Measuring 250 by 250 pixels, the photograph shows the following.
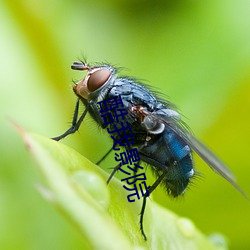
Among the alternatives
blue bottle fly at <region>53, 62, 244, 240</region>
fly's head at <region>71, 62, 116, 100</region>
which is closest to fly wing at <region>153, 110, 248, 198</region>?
blue bottle fly at <region>53, 62, 244, 240</region>

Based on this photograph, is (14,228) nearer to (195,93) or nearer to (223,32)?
(195,93)

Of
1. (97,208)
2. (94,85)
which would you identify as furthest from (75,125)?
(97,208)

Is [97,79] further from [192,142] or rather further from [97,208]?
[97,208]

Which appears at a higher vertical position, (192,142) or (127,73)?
(192,142)

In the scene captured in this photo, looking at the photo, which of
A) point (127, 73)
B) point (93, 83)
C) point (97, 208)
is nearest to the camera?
point (97, 208)

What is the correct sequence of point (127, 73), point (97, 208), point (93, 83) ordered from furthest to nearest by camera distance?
point (127, 73) < point (93, 83) < point (97, 208)

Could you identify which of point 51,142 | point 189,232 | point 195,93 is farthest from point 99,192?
point 195,93

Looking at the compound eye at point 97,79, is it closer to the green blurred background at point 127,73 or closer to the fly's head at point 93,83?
the fly's head at point 93,83
